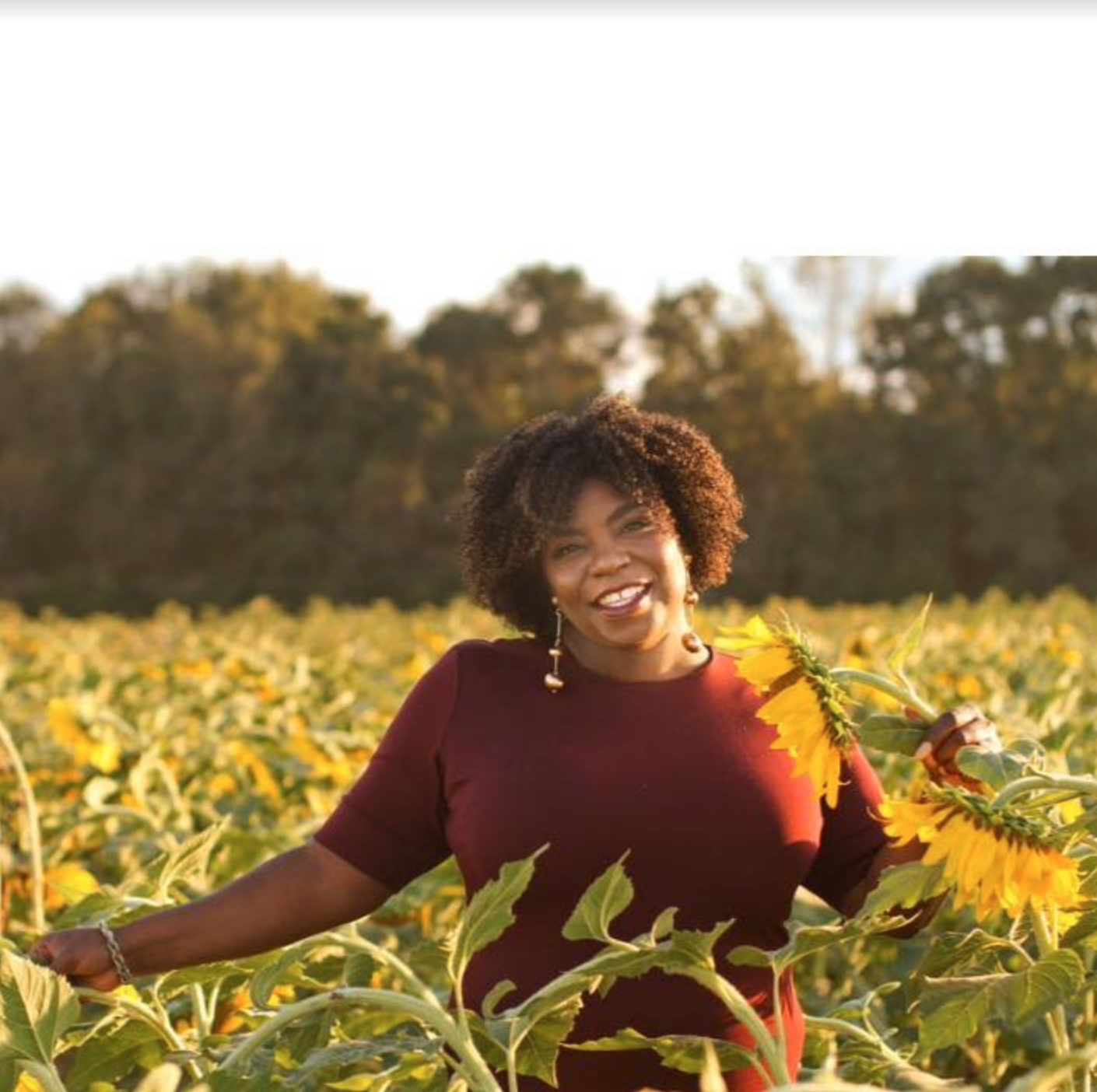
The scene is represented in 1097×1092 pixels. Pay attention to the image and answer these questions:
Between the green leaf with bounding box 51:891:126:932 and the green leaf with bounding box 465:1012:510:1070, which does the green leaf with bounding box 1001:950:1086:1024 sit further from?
the green leaf with bounding box 51:891:126:932

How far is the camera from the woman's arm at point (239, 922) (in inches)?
69.7

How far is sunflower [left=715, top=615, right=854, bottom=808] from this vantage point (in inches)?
60.4

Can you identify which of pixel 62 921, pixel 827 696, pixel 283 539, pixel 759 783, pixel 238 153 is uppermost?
pixel 238 153

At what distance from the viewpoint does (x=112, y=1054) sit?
1545mm

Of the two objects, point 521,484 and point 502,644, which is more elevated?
point 521,484

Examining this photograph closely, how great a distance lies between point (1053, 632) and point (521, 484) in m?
6.41

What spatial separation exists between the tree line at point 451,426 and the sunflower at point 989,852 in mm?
24978

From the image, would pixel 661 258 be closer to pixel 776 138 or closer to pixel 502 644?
pixel 776 138

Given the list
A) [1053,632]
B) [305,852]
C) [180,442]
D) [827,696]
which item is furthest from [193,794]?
[180,442]

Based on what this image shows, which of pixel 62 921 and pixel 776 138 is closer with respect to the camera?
pixel 62 921

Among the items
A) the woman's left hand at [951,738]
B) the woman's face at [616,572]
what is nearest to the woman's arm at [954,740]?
the woman's left hand at [951,738]

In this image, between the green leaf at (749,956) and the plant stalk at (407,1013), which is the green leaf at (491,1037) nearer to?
the plant stalk at (407,1013)

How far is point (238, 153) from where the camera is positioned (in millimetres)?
6129

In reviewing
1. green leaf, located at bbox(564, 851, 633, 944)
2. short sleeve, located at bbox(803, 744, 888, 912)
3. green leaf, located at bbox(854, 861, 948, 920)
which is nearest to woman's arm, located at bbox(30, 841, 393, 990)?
short sleeve, located at bbox(803, 744, 888, 912)
